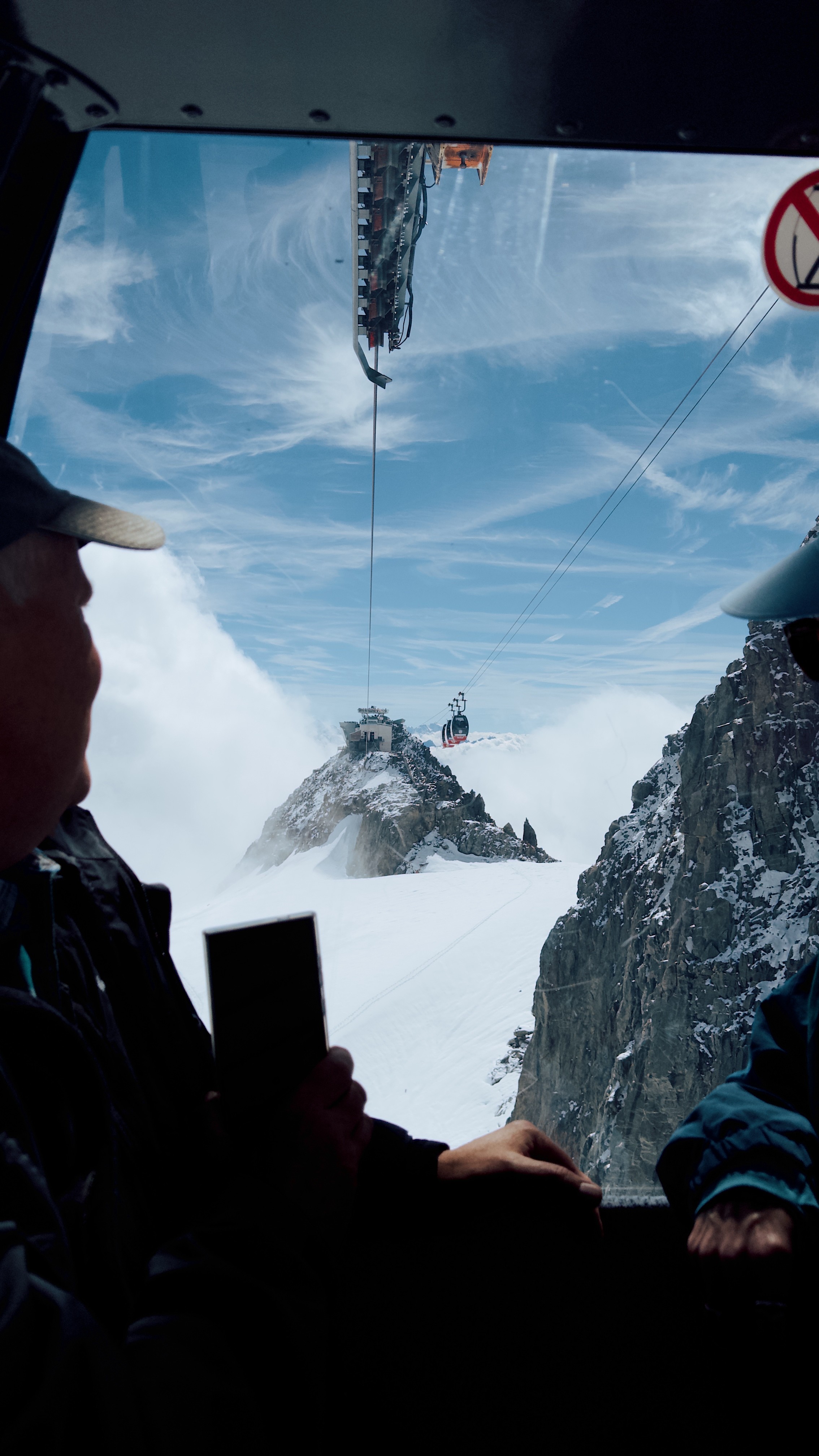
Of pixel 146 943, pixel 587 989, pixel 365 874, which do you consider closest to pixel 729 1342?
pixel 146 943

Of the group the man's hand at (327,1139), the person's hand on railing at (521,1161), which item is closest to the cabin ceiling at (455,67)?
the man's hand at (327,1139)

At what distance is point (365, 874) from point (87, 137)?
58.9 m

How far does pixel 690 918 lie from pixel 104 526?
128 feet

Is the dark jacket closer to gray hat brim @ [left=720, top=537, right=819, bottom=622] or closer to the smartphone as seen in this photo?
the smartphone

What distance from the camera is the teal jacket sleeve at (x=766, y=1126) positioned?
1.20m

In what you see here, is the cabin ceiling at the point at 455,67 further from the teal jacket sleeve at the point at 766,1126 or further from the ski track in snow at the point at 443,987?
the ski track in snow at the point at 443,987

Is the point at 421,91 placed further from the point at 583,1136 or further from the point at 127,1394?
the point at 583,1136

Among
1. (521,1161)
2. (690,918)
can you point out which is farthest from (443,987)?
(521,1161)

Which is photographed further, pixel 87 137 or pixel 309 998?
pixel 87 137

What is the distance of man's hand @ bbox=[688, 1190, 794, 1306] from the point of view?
114 cm

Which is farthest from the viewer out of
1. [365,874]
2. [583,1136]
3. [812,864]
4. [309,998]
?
[365,874]

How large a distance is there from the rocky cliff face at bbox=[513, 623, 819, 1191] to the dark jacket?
27.5 metres

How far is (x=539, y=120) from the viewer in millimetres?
1368

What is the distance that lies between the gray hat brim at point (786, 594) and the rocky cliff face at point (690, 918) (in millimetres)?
26780
